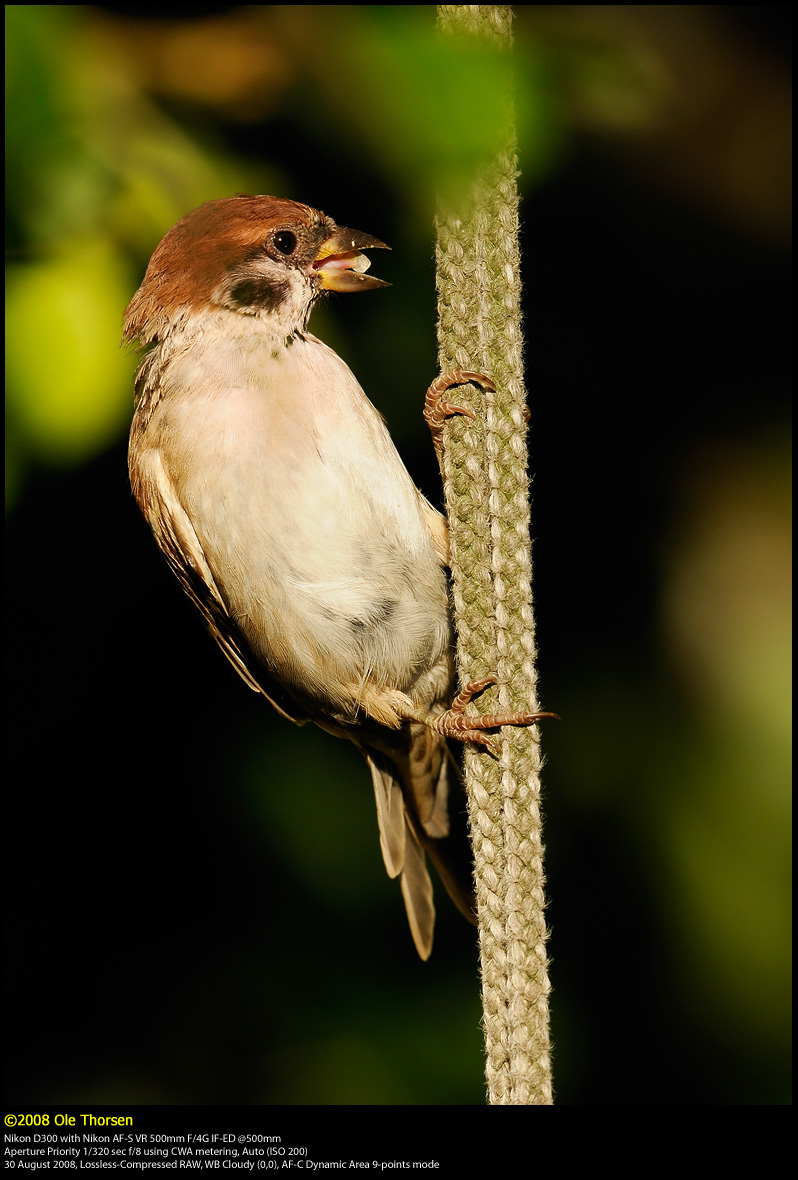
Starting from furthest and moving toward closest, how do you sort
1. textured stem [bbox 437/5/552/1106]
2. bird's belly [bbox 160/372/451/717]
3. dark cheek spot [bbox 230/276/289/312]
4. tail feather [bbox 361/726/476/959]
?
tail feather [bbox 361/726/476/959], dark cheek spot [bbox 230/276/289/312], bird's belly [bbox 160/372/451/717], textured stem [bbox 437/5/552/1106]

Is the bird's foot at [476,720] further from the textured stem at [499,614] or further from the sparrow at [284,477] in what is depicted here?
the sparrow at [284,477]

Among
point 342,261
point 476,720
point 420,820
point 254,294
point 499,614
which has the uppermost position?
point 342,261

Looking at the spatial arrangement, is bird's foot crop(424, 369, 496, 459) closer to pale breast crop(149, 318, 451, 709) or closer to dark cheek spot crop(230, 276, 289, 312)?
pale breast crop(149, 318, 451, 709)

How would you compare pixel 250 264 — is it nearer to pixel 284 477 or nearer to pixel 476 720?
pixel 284 477

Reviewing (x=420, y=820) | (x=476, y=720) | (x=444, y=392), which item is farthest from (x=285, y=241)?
(x=420, y=820)

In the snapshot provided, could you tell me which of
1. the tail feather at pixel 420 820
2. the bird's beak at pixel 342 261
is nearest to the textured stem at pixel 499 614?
the bird's beak at pixel 342 261

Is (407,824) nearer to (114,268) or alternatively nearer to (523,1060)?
(523,1060)

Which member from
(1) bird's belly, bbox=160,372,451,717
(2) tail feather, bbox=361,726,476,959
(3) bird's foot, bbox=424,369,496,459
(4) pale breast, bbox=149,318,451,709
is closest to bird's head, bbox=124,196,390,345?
(4) pale breast, bbox=149,318,451,709
